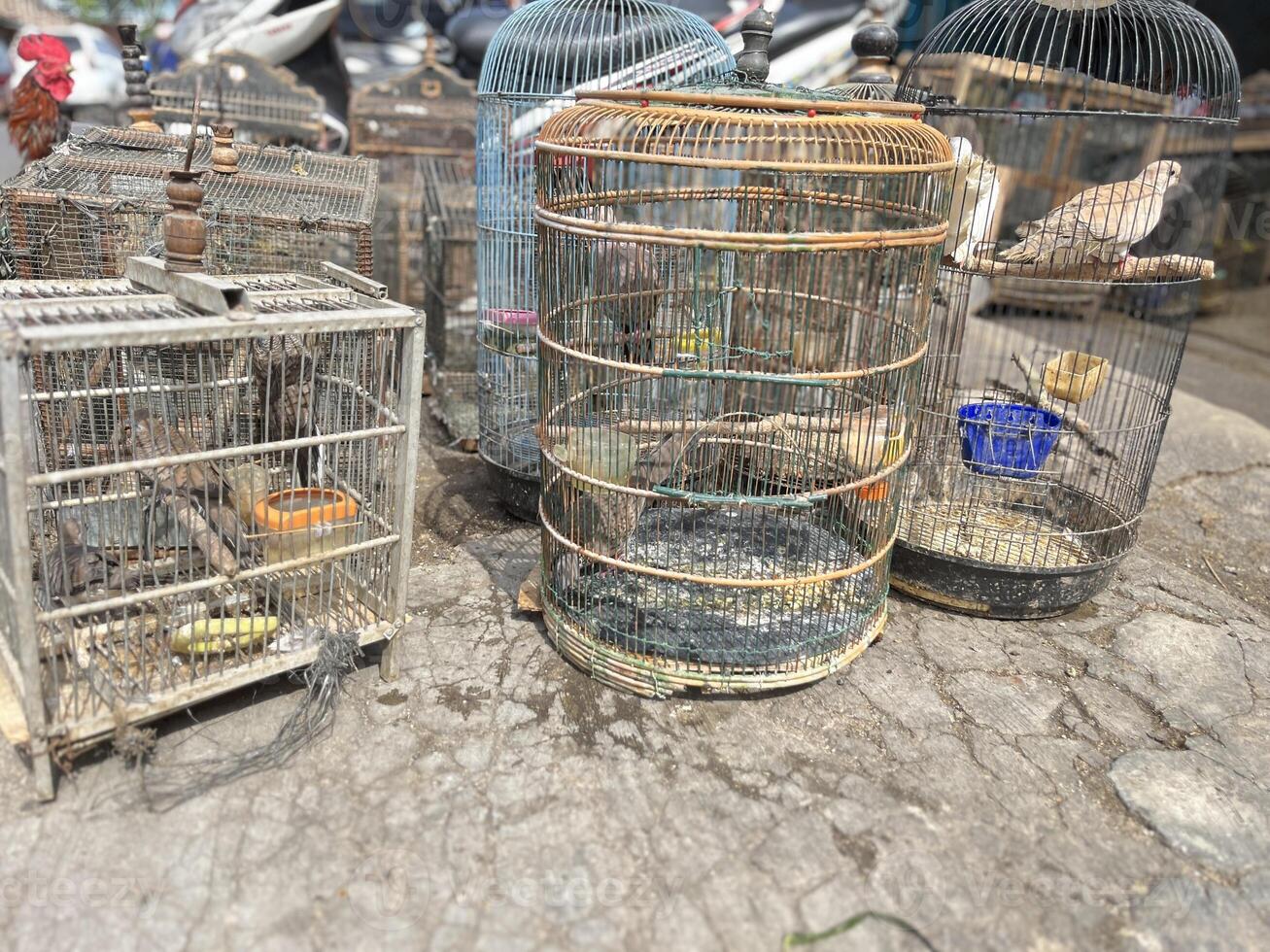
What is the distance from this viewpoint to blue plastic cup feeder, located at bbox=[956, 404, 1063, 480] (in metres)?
4.67

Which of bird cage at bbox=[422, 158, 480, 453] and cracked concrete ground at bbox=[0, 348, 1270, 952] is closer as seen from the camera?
cracked concrete ground at bbox=[0, 348, 1270, 952]

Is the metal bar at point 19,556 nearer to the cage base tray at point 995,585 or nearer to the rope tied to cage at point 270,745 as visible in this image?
the rope tied to cage at point 270,745

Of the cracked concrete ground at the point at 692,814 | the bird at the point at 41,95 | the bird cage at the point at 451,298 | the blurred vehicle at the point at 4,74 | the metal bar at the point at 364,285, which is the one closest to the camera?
the cracked concrete ground at the point at 692,814

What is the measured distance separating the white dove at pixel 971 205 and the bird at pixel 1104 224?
0.55 ft

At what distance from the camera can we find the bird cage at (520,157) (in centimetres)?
496

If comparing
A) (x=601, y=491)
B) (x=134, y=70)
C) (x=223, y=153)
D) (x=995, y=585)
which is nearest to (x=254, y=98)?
(x=134, y=70)

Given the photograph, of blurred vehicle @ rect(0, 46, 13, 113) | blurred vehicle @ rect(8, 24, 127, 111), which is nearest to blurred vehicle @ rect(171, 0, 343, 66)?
blurred vehicle @ rect(8, 24, 127, 111)

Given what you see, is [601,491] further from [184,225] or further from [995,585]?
[995,585]

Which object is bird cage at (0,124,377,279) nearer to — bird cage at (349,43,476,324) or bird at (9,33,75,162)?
bird at (9,33,75,162)

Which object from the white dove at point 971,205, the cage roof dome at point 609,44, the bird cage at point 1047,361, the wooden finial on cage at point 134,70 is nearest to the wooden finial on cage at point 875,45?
the bird cage at point 1047,361

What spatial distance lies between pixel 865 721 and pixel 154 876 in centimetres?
243

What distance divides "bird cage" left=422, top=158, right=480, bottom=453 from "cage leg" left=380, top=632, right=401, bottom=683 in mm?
2802

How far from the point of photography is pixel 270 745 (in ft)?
10.7

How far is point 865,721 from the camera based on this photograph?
3.60 meters
